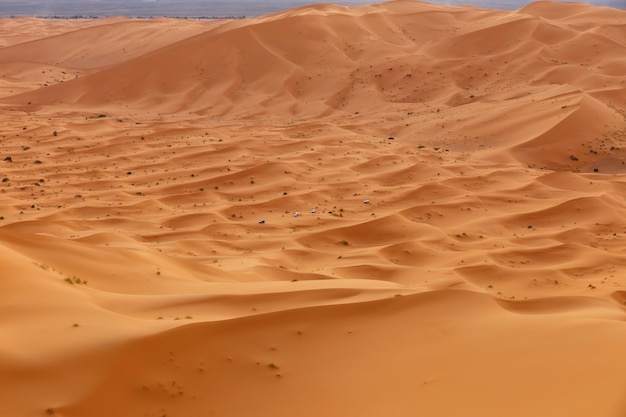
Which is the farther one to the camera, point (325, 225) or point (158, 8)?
point (158, 8)

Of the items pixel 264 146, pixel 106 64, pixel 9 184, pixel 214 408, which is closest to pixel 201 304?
pixel 214 408

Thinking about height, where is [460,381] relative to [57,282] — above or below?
below

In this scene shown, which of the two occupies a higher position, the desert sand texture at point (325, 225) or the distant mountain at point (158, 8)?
the distant mountain at point (158, 8)

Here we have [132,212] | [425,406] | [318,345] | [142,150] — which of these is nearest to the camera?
[425,406]

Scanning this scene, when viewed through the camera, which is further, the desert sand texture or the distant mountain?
the distant mountain

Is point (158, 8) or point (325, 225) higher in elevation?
point (158, 8)

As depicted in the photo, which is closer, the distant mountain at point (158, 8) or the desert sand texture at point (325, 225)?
the desert sand texture at point (325, 225)

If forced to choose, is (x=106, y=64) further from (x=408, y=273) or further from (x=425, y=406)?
(x=425, y=406)

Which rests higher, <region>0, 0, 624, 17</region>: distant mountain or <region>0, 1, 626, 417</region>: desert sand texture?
<region>0, 0, 624, 17</region>: distant mountain
